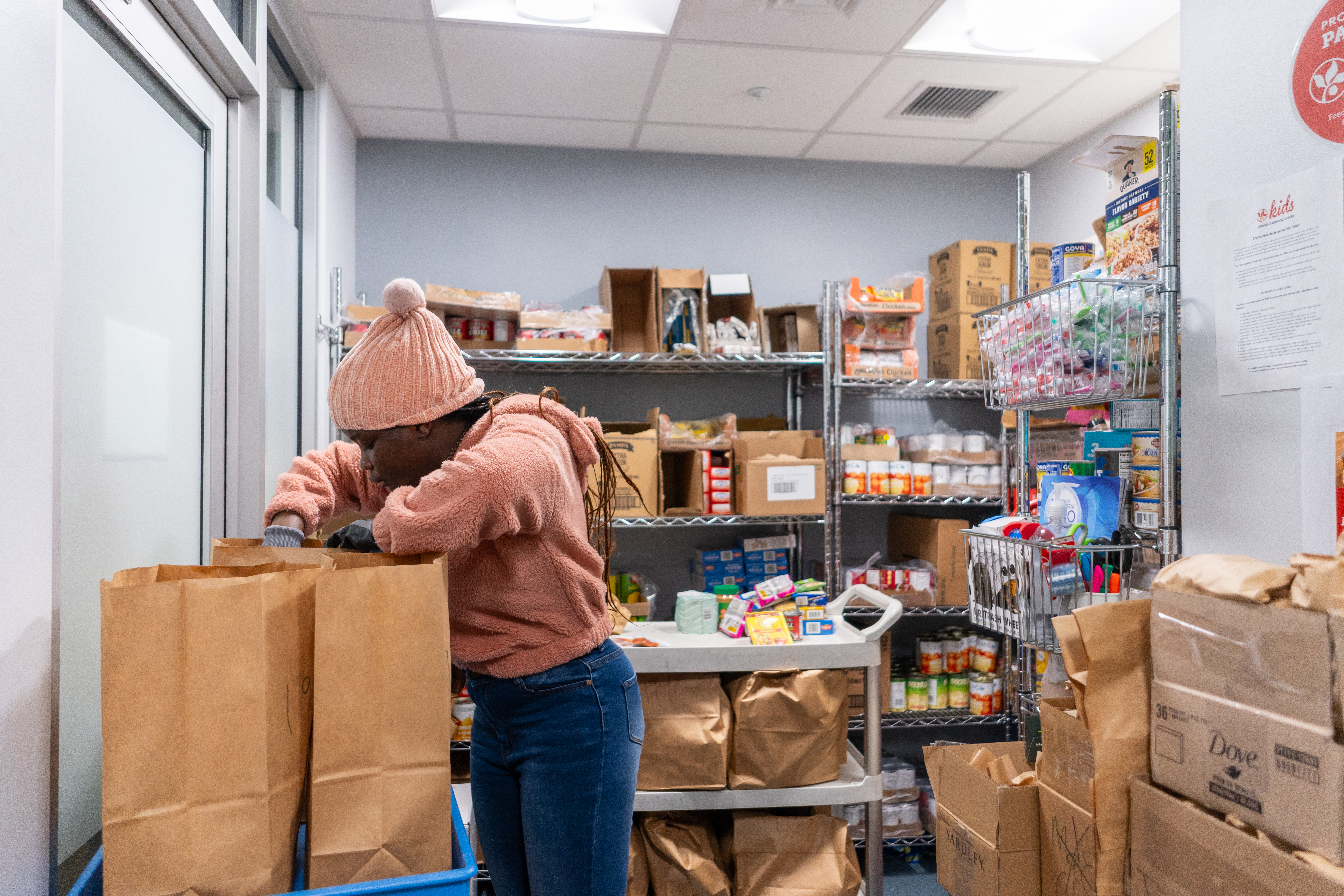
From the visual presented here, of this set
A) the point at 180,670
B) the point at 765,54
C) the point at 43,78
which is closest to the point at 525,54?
the point at 765,54

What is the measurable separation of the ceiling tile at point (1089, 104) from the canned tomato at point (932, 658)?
2.19 metres

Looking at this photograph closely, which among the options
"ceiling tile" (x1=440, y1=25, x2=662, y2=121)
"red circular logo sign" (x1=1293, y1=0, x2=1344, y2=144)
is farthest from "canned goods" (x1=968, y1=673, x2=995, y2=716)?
"ceiling tile" (x1=440, y1=25, x2=662, y2=121)

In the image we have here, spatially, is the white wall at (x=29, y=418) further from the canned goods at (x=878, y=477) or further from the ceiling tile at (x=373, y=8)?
the canned goods at (x=878, y=477)

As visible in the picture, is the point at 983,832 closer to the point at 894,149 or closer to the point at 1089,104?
the point at 1089,104

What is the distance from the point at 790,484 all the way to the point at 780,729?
38.5 inches

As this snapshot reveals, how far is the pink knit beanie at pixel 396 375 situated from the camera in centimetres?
126

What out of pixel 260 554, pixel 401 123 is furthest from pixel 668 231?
pixel 260 554

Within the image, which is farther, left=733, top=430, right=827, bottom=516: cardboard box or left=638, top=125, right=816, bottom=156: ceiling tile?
left=638, top=125, right=816, bottom=156: ceiling tile

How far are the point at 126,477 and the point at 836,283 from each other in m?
2.58

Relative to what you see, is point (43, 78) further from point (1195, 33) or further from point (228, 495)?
point (1195, 33)

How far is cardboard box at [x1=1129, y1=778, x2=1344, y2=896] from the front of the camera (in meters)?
1.02

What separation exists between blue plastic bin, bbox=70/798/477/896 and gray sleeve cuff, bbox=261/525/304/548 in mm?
430

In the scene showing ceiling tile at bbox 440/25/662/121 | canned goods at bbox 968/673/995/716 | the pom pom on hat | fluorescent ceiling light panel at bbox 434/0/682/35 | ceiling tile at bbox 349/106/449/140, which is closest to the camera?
the pom pom on hat

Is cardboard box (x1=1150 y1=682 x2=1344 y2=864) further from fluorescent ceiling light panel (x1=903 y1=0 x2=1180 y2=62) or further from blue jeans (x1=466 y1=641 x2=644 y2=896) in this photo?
fluorescent ceiling light panel (x1=903 y1=0 x2=1180 y2=62)
